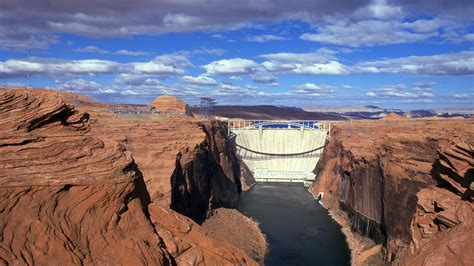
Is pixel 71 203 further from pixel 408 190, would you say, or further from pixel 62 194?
pixel 408 190

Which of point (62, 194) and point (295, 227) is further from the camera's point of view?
point (295, 227)

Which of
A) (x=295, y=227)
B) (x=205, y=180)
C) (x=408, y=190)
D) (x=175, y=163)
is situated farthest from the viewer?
(x=295, y=227)

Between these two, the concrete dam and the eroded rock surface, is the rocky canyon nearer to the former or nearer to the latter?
the eroded rock surface

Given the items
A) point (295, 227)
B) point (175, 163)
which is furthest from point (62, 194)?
point (295, 227)

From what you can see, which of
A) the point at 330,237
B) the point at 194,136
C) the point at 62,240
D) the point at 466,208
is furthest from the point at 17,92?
the point at 330,237

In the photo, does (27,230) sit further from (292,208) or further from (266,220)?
(292,208)
